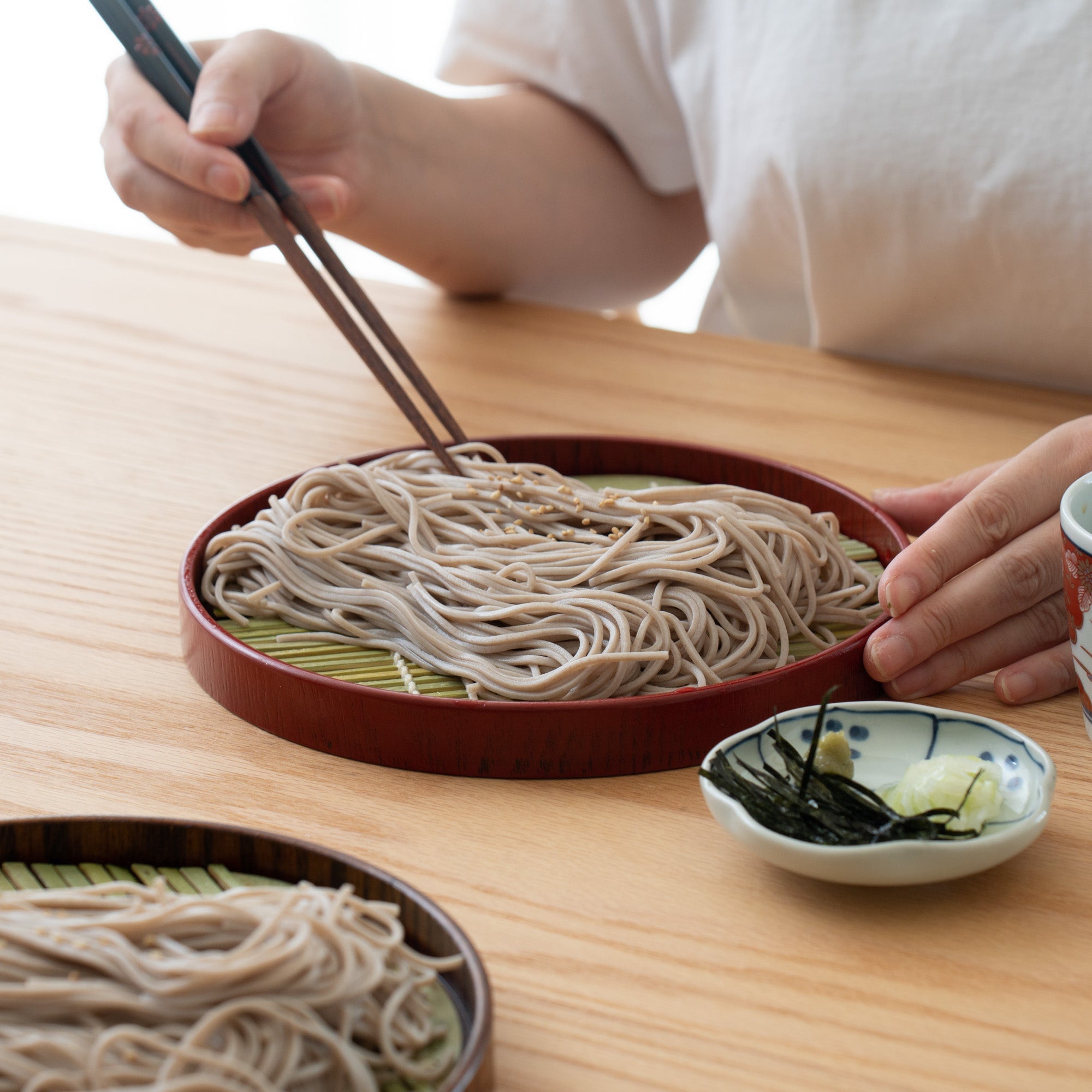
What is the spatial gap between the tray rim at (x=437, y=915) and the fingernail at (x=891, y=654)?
434 mm

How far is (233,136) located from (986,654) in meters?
0.96

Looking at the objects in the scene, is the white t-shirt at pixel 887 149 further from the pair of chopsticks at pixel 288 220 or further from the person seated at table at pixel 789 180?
the pair of chopsticks at pixel 288 220

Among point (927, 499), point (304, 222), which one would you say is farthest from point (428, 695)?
point (304, 222)

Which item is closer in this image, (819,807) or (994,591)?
(819,807)

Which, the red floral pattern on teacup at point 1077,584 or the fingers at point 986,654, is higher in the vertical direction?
the red floral pattern on teacup at point 1077,584

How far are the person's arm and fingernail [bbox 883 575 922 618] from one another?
82cm

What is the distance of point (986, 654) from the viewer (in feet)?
3.31

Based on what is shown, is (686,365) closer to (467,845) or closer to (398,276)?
(467,845)

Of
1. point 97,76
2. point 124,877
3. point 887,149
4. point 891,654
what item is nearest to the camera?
point 124,877

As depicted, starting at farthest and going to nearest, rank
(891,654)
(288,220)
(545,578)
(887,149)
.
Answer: (887,149) < (288,220) < (545,578) < (891,654)

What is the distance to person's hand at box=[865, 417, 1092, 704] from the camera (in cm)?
97

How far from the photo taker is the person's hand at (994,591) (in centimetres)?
97

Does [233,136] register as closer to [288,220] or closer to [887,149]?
[288,220]

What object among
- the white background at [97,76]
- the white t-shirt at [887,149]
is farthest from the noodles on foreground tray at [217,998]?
the white background at [97,76]
